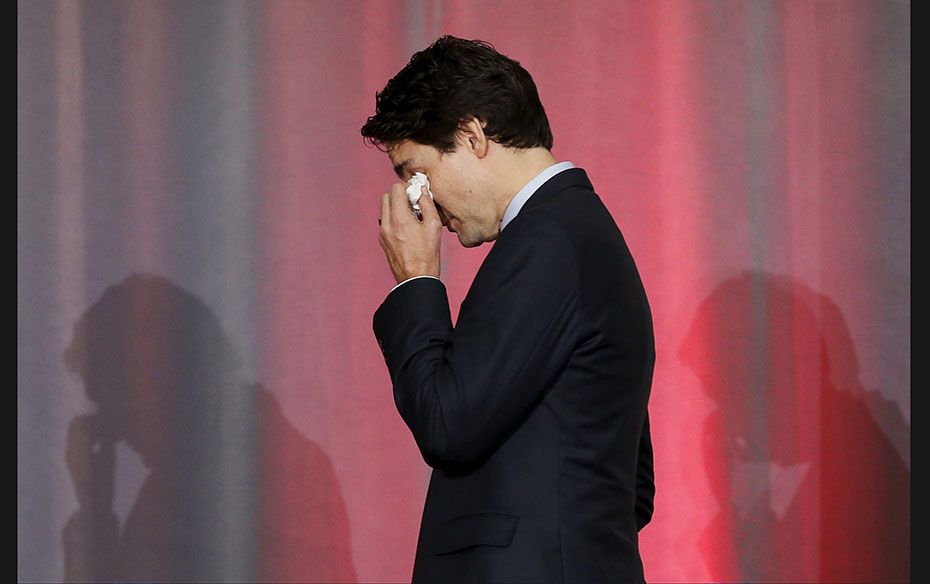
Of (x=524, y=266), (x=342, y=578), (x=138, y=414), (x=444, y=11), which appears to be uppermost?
(x=444, y=11)

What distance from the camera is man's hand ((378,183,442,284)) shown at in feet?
3.84

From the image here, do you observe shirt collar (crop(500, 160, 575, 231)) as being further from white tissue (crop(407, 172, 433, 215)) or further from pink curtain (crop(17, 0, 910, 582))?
pink curtain (crop(17, 0, 910, 582))

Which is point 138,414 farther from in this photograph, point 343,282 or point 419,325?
point 419,325

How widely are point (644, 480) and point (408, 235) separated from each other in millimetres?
431

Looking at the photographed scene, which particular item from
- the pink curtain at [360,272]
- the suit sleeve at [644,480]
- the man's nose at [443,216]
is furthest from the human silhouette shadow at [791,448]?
the man's nose at [443,216]

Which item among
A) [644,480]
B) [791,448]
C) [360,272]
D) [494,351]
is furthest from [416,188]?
[791,448]

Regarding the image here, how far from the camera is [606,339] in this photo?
1.11 m

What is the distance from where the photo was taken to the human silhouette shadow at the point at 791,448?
234 centimetres

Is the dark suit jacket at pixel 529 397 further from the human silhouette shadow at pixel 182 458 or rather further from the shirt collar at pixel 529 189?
the human silhouette shadow at pixel 182 458

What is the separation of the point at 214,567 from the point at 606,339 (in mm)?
1482

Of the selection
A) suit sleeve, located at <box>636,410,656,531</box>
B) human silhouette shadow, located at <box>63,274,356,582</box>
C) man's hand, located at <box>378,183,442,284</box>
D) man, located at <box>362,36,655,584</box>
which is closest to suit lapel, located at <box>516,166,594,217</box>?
man, located at <box>362,36,655,584</box>

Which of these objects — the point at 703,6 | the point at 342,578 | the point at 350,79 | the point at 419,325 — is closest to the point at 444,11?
the point at 350,79

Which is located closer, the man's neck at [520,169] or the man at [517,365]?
the man at [517,365]

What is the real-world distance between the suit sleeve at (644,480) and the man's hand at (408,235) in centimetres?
35
